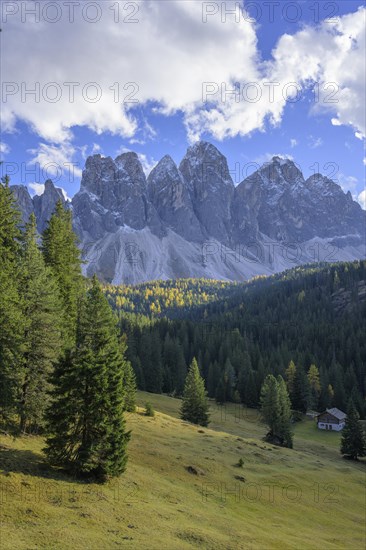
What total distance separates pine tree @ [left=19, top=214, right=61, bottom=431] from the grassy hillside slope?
2.60 metres

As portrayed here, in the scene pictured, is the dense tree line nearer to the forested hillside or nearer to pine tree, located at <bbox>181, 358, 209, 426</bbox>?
pine tree, located at <bbox>181, 358, 209, 426</bbox>

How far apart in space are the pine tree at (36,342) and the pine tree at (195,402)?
120ft

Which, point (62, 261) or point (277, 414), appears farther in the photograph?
point (277, 414)

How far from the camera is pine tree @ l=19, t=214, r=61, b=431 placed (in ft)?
91.0

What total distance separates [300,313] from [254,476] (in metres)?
156

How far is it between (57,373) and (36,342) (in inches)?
124

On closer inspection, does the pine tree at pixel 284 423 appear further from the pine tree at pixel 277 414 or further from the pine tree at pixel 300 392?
the pine tree at pixel 300 392

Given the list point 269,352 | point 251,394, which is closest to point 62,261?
point 251,394

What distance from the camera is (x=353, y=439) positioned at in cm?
6231

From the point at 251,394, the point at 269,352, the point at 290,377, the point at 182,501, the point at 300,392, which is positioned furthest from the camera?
the point at 269,352

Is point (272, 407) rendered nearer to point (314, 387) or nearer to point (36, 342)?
point (36, 342)

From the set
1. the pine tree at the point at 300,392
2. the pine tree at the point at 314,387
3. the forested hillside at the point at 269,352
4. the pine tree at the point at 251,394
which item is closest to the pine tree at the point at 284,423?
the pine tree at the point at 251,394

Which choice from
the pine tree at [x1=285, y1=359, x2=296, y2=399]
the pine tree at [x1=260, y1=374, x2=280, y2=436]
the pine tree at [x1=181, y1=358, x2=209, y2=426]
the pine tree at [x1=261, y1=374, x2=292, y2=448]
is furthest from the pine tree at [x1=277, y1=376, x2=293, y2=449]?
the pine tree at [x1=285, y1=359, x2=296, y2=399]

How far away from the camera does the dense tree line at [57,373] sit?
2547 centimetres
